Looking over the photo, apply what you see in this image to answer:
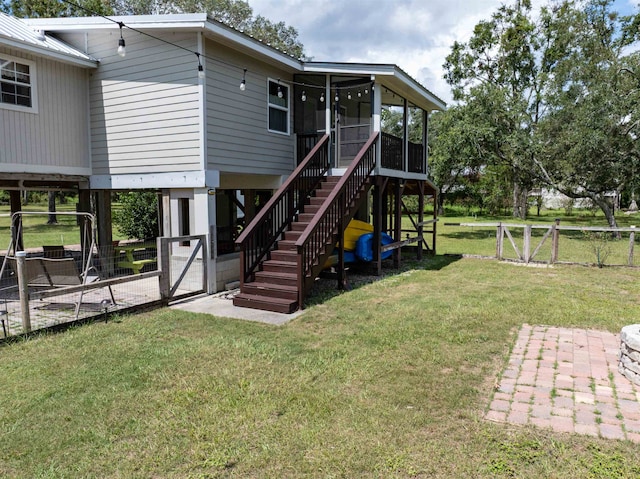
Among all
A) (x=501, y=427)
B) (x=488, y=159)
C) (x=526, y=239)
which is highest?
(x=488, y=159)

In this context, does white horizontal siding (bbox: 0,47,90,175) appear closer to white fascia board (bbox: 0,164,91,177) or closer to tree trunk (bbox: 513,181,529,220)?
white fascia board (bbox: 0,164,91,177)

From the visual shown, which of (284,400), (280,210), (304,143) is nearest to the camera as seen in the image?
(284,400)

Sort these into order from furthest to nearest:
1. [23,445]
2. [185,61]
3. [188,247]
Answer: [188,247] < [185,61] < [23,445]

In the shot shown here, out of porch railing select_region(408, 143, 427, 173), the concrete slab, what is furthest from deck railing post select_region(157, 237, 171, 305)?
porch railing select_region(408, 143, 427, 173)

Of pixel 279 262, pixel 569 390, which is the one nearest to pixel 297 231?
pixel 279 262

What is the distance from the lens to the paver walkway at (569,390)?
135 inches

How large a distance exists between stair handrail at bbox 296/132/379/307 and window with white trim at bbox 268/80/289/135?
214cm

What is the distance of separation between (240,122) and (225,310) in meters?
3.95

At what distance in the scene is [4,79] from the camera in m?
7.62

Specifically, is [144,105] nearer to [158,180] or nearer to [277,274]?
[158,180]

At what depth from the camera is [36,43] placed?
7.87 m

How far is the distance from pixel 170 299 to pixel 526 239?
29.8 feet

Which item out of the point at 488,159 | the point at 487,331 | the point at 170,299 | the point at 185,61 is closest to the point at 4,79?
the point at 185,61

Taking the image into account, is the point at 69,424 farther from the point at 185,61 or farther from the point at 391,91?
the point at 391,91
